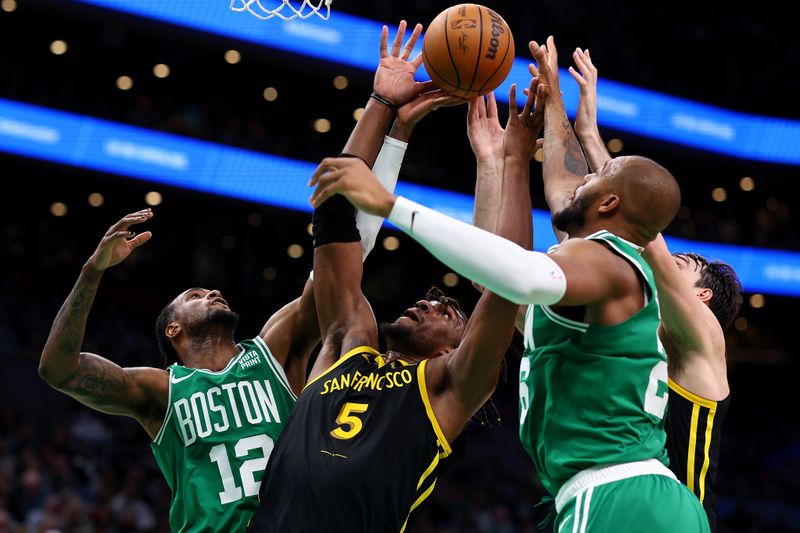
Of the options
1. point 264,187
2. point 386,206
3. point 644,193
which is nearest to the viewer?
point 386,206

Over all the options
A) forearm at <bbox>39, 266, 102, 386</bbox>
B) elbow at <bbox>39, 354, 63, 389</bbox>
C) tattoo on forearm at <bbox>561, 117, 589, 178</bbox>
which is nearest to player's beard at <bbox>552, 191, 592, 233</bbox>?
tattoo on forearm at <bbox>561, 117, 589, 178</bbox>

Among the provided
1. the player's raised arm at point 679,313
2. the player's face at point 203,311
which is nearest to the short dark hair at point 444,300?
the player's raised arm at point 679,313

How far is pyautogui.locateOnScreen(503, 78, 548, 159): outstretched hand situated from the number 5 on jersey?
3.51ft

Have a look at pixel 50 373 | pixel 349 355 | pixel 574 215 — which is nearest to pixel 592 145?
pixel 574 215

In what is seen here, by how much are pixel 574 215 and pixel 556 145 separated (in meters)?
0.59

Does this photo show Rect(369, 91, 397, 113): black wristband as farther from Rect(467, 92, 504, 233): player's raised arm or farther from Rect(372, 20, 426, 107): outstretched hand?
Rect(467, 92, 504, 233): player's raised arm

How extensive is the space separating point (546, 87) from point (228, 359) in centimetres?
188

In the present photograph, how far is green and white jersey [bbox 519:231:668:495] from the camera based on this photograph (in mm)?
3121

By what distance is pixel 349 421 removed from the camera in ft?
11.8

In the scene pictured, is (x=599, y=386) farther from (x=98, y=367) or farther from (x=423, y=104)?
(x=98, y=367)

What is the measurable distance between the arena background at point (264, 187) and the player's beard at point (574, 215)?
7.86 metres

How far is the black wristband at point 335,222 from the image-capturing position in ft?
12.6

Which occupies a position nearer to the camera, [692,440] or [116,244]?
[692,440]

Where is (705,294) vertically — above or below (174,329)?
above
